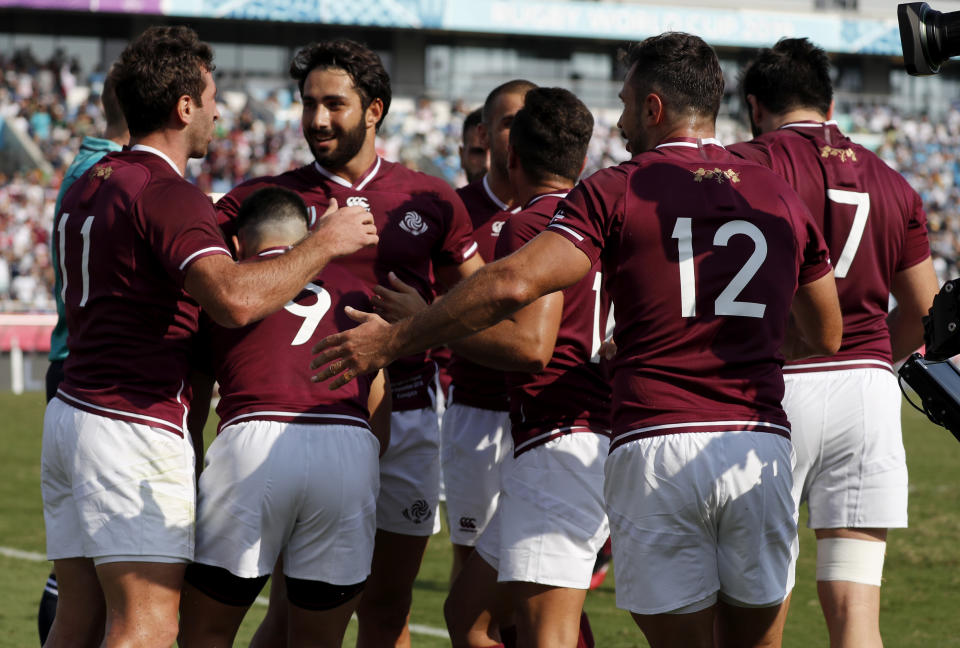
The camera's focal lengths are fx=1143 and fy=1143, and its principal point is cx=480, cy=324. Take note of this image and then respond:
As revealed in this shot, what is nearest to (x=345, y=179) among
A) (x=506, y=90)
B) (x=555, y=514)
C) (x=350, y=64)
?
(x=350, y=64)

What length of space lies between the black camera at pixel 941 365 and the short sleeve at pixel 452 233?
1981 millimetres

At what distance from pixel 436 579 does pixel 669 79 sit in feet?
16.1

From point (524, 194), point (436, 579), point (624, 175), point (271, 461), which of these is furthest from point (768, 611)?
point (436, 579)

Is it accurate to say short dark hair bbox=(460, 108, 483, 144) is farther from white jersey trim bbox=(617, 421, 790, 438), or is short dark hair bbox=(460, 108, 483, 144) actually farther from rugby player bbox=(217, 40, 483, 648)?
white jersey trim bbox=(617, 421, 790, 438)

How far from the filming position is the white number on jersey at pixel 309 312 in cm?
379

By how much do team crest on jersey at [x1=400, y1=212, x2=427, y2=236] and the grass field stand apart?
8.40ft

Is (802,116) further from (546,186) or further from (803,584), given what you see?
(803,584)

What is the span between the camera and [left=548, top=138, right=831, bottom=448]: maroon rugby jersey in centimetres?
331

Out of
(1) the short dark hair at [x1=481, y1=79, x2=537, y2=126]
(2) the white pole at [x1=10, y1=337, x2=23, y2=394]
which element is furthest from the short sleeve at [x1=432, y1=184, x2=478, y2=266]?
(2) the white pole at [x1=10, y1=337, x2=23, y2=394]

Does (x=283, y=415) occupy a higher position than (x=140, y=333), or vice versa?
(x=140, y=333)

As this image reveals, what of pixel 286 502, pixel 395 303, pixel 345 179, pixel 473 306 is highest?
pixel 345 179

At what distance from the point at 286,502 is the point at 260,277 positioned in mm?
714

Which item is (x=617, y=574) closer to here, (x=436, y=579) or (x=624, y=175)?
(x=624, y=175)

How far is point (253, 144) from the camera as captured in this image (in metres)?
32.7
